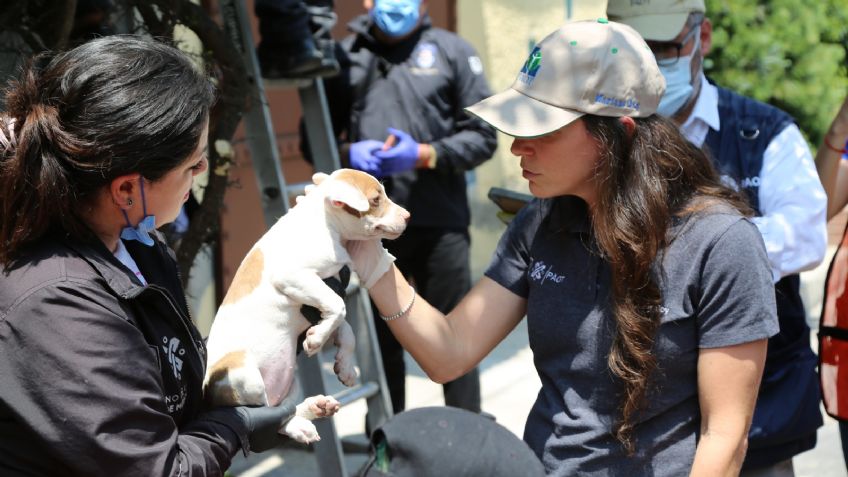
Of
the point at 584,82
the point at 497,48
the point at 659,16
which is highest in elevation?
the point at 584,82

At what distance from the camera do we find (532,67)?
2146 mm

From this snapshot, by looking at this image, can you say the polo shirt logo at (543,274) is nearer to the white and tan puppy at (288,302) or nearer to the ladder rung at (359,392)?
the white and tan puppy at (288,302)

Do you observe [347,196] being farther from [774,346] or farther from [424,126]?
[424,126]

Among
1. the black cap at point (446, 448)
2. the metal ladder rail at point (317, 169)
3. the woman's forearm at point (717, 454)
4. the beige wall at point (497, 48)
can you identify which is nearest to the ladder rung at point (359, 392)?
the metal ladder rail at point (317, 169)

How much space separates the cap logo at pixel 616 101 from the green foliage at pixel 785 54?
592 cm

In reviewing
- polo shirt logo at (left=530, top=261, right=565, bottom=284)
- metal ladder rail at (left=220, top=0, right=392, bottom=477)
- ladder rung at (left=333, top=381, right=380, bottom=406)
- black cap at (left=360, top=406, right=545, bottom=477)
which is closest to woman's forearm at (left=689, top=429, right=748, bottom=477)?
black cap at (left=360, top=406, right=545, bottom=477)

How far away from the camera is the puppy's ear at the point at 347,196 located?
6.10 feet

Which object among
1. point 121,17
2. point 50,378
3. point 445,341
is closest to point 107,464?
point 50,378

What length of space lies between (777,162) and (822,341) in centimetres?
60

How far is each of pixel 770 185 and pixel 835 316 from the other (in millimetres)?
505

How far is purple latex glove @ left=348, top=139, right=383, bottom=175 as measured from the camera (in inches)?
160

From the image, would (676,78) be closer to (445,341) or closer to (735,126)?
(735,126)

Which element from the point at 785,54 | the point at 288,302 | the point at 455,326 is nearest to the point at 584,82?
the point at 455,326

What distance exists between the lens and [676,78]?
109 inches
